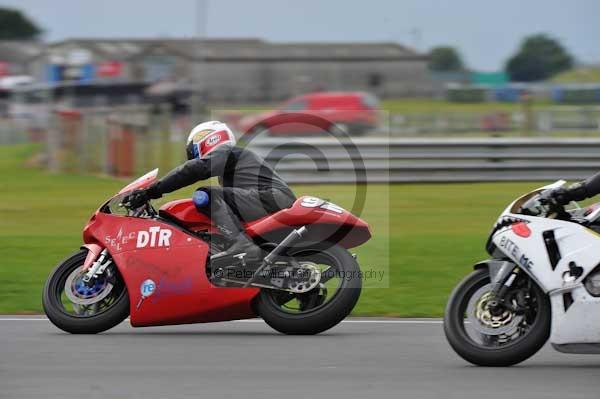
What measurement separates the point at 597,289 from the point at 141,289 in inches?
121

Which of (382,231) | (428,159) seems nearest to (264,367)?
(382,231)

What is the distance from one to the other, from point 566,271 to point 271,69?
187ft

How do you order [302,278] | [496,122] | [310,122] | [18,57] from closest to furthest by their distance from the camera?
[302,278] < [310,122] < [496,122] < [18,57]

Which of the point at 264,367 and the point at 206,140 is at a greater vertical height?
the point at 206,140

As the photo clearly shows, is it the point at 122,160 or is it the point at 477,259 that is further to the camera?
the point at 122,160

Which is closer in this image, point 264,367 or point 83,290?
point 264,367

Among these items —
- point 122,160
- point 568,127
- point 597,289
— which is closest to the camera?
point 597,289

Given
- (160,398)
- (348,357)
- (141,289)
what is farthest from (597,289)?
(141,289)

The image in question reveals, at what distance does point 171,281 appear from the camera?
25.3 ft

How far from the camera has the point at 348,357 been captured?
273 inches

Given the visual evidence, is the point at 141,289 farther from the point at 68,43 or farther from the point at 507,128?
the point at 68,43

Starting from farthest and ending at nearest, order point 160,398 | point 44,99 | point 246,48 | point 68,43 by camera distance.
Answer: point 68,43 < point 246,48 < point 44,99 < point 160,398

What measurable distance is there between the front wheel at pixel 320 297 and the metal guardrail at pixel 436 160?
10864 millimetres

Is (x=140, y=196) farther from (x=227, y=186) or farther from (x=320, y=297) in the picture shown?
(x=320, y=297)
